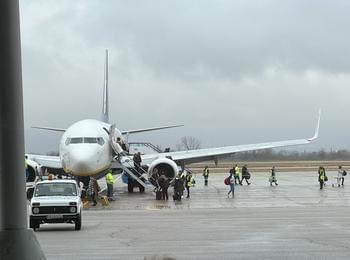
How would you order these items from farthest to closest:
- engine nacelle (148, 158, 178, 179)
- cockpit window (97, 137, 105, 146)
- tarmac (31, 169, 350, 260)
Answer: engine nacelle (148, 158, 178, 179) < cockpit window (97, 137, 105, 146) < tarmac (31, 169, 350, 260)

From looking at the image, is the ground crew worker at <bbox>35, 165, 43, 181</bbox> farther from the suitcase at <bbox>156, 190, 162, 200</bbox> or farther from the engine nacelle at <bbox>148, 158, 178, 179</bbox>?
the suitcase at <bbox>156, 190, 162, 200</bbox>

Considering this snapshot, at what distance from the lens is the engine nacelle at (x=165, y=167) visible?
33719 millimetres

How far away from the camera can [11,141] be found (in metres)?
5.31

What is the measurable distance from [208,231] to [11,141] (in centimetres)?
1218

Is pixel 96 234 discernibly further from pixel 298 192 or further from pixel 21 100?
pixel 298 192

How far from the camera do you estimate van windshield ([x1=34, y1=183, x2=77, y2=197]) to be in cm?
1903

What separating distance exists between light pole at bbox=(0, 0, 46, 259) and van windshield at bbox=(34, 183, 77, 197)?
13.8 m

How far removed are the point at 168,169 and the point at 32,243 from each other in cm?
2854

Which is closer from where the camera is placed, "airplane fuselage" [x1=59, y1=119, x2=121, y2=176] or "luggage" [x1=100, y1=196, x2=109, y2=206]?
"luggage" [x1=100, y1=196, x2=109, y2=206]

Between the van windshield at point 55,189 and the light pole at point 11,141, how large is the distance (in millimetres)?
13765

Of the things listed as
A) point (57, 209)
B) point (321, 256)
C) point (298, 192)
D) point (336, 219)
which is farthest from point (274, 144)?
point (321, 256)

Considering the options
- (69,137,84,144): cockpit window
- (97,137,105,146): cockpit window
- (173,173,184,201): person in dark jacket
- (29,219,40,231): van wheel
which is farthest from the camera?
(97,137,105,146): cockpit window

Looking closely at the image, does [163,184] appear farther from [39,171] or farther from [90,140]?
[39,171]

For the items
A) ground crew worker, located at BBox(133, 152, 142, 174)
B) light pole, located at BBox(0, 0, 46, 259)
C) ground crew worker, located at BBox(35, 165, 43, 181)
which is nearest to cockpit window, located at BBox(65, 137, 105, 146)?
ground crew worker, located at BBox(35, 165, 43, 181)
